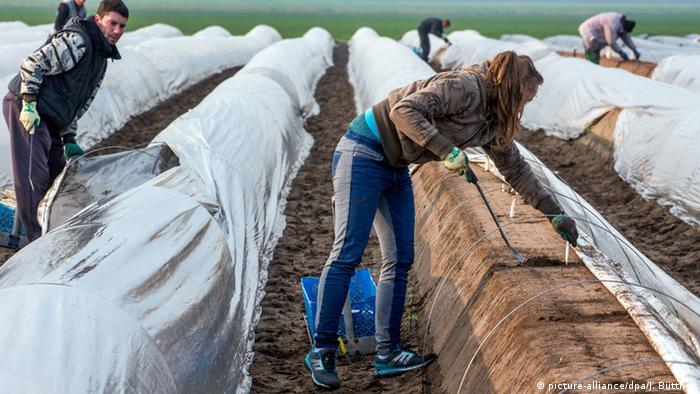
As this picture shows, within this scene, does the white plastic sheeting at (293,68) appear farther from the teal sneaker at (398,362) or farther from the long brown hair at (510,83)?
the long brown hair at (510,83)

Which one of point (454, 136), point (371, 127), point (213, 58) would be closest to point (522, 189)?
point (454, 136)

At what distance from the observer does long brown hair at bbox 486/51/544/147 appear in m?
3.41

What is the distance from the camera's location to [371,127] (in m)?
3.75

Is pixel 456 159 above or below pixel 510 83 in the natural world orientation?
below

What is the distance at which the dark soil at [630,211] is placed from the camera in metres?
6.15

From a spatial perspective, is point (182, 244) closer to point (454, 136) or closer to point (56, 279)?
point (56, 279)

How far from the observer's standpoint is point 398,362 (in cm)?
400

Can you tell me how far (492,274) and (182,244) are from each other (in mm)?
1558

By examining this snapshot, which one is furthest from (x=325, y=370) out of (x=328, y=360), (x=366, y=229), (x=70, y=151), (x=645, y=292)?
(x=70, y=151)

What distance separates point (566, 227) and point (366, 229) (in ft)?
3.27

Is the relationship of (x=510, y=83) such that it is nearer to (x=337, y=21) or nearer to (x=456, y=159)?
(x=456, y=159)

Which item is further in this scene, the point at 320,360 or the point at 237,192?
the point at 237,192

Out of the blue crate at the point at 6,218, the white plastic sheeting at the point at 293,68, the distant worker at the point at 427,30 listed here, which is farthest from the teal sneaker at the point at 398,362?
the distant worker at the point at 427,30

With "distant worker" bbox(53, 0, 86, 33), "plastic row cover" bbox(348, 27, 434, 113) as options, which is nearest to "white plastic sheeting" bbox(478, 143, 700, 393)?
"plastic row cover" bbox(348, 27, 434, 113)
